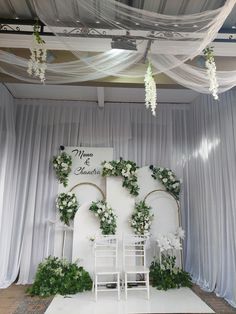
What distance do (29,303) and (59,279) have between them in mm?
529

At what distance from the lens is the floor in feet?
10.5

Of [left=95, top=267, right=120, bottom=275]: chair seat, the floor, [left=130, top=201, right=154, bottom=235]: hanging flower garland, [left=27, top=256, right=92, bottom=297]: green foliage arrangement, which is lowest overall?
the floor

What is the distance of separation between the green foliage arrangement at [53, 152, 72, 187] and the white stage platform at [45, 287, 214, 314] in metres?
1.85

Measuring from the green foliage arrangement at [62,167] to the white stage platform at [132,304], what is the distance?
6.07 ft

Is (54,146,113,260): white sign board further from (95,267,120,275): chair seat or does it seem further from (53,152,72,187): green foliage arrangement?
(95,267,120,275): chair seat

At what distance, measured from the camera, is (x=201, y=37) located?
223 cm

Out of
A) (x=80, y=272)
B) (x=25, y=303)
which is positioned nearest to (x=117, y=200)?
(x=80, y=272)

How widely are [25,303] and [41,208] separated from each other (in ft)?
5.27

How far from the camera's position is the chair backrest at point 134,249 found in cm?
411

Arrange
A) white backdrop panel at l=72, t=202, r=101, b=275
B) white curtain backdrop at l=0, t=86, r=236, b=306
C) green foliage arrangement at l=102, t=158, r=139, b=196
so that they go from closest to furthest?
white curtain backdrop at l=0, t=86, r=236, b=306 → white backdrop panel at l=72, t=202, r=101, b=275 → green foliage arrangement at l=102, t=158, r=139, b=196

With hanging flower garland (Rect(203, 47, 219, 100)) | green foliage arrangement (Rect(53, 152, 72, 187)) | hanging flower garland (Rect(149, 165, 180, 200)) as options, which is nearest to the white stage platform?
hanging flower garland (Rect(149, 165, 180, 200))

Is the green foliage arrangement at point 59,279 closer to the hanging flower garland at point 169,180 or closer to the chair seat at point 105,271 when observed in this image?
the chair seat at point 105,271

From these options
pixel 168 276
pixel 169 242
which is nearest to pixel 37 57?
pixel 169 242

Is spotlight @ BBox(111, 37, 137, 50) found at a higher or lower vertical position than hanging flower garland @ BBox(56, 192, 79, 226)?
higher
